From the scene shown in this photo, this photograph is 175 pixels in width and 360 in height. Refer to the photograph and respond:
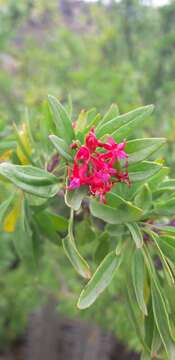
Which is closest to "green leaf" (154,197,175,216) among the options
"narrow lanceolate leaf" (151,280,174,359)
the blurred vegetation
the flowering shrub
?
the flowering shrub

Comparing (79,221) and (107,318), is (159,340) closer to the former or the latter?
(79,221)

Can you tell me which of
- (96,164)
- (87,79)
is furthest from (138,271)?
(87,79)

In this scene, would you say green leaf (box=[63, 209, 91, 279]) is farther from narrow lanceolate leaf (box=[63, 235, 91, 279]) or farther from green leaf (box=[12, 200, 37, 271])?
green leaf (box=[12, 200, 37, 271])

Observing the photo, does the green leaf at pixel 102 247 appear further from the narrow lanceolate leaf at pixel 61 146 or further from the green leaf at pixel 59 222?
the narrow lanceolate leaf at pixel 61 146

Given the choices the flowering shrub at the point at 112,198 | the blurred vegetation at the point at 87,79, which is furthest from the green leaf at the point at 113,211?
the blurred vegetation at the point at 87,79

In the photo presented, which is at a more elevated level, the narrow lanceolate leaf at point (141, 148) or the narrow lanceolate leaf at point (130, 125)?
the narrow lanceolate leaf at point (130, 125)

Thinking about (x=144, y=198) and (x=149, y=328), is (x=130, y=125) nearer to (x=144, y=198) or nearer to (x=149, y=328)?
(x=144, y=198)
